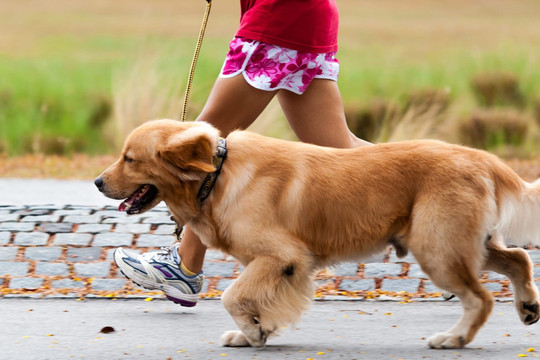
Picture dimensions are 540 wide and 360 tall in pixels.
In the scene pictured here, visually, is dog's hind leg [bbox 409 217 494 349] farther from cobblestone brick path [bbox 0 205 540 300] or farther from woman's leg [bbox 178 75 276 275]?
woman's leg [bbox 178 75 276 275]

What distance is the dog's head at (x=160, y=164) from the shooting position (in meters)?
4.12

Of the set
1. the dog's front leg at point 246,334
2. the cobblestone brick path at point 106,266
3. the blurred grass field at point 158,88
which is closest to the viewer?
the dog's front leg at point 246,334

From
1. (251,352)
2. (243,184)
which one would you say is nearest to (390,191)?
(243,184)

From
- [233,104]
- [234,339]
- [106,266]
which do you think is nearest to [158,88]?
[106,266]

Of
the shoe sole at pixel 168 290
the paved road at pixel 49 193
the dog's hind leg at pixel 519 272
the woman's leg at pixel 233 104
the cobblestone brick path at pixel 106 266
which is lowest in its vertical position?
the paved road at pixel 49 193

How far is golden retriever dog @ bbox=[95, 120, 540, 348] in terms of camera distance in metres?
4.07

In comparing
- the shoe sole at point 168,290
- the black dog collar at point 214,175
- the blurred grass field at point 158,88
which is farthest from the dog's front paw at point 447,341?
the blurred grass field at point 158,88

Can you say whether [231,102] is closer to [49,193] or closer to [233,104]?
[233,104]

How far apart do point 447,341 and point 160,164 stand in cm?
157

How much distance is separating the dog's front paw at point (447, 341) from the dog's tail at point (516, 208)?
1.75 feet

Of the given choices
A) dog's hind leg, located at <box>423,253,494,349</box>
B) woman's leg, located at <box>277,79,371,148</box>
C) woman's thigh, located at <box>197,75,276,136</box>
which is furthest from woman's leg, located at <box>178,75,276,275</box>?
dog's hind leg, located at <box>423,253,494,349</box>

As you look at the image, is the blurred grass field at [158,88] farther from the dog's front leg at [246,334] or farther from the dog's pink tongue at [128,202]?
the dog's front leg at [246,334]

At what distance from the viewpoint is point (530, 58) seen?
1330cm

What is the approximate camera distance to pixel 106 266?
574 cm
